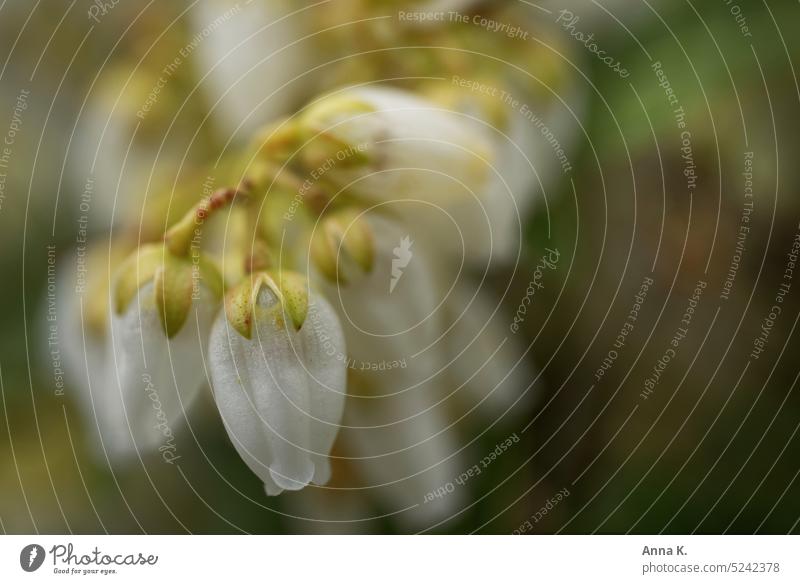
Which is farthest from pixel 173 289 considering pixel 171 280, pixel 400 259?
pixel 400 259

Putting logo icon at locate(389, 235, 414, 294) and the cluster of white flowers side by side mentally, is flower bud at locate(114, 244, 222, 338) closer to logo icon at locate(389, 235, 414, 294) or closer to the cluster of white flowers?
the cluster of white flowers

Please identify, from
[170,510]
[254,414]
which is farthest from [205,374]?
[170,510]

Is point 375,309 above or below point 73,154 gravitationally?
below
